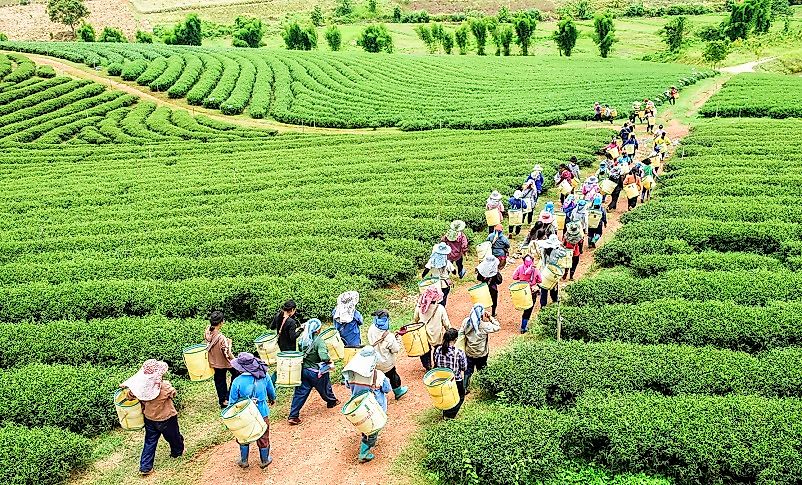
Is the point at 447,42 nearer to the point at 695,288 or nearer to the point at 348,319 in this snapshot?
the point at 695,288

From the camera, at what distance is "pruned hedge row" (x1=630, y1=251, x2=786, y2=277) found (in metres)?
16.5

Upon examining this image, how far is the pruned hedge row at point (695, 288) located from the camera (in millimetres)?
14781

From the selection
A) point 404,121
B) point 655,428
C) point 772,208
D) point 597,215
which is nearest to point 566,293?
point 597,215

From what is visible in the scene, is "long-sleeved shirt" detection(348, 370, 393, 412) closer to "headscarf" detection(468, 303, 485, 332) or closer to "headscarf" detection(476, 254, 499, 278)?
"headscarf" detection(468, 303, 485, 332)

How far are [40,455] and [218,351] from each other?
118 inches

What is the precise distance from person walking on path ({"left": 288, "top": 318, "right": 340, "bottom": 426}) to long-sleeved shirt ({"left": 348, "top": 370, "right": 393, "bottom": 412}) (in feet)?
3.24

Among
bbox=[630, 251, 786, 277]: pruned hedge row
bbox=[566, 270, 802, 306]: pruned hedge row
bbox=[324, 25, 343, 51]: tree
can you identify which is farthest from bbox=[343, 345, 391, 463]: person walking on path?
bbox=[324, 25, 343, 51]: tree

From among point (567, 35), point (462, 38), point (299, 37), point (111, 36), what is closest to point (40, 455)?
point (567, 35)

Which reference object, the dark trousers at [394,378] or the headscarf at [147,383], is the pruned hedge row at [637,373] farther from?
the headscarf at [147,383]

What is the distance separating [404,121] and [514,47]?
2181 inches

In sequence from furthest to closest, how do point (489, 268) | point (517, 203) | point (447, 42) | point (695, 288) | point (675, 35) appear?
point (447, 42) → point (675, 35) → point (517, 203) → point (695, 288) → point (489, 268)

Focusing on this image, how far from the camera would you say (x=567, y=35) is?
76.9m

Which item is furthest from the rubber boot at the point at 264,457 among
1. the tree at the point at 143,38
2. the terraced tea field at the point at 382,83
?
the tree at the point at 143,38

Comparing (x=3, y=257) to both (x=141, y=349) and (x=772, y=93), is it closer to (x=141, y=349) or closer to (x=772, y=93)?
(x=141, y=349)
